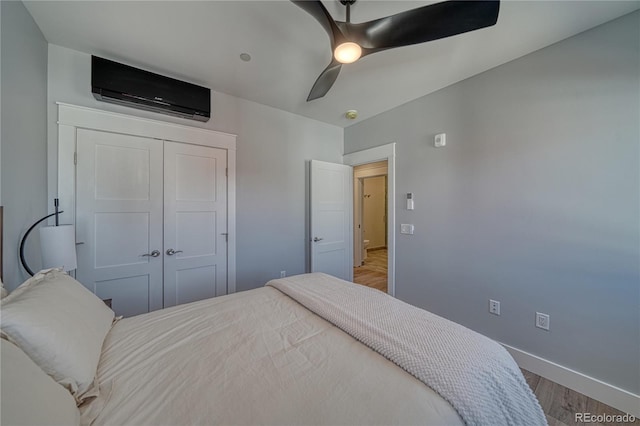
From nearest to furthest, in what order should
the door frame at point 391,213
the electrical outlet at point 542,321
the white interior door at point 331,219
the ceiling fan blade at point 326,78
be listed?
the ceiling fan blade at point 326,78, the electrical outlet at point 542,321, the door frame at point 391,213, the white interior door at point 331,219

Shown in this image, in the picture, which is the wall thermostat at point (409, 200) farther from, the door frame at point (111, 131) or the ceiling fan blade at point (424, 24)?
the door frame at point (111, 131)

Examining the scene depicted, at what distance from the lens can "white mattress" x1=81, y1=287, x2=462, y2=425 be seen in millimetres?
721

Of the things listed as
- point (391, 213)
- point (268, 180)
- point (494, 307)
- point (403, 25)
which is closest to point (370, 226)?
point (391, 213)

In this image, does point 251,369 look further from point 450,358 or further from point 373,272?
point 373,272

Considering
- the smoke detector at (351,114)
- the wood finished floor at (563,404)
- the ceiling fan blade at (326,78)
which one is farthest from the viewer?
the smoke detector at (351,114)

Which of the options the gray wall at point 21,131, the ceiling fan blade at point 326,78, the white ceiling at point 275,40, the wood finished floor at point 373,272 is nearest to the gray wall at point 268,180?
the white ceiling at point 275,40

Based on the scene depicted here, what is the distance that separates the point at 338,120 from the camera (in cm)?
343

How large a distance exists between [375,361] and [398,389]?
0.16 metres

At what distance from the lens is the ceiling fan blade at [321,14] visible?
113 cm

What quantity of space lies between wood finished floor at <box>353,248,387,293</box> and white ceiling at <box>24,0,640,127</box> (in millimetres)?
2968

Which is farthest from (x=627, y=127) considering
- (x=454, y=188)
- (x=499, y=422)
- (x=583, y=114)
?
(x=499, y=422)

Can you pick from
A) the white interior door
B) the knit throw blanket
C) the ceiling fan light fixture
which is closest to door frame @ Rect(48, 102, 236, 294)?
the white interior door

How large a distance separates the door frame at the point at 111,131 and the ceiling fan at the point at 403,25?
5.66ft

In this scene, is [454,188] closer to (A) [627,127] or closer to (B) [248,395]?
(A) [627,127]
